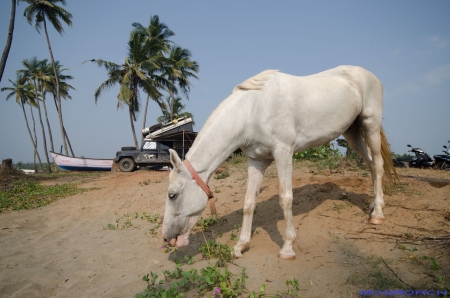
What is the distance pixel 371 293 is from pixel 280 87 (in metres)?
2.07

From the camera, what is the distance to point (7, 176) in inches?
451

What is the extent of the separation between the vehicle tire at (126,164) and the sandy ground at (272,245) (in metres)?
10.9

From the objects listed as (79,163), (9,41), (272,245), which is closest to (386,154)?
(272,245)

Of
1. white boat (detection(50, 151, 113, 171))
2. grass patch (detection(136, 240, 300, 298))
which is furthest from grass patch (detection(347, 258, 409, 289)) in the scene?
white boat (detection(50, 151, 113, 171))

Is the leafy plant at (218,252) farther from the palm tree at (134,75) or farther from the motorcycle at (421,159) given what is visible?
the palm tree at (134,75)

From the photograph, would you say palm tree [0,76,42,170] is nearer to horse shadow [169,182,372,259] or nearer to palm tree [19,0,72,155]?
palm tree [19,0,72,155]

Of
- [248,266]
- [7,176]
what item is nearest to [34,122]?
[7,176]

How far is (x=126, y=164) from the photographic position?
55.5 feet

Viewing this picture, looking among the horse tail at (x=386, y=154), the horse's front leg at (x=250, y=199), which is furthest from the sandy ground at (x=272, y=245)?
the horse tail at (x=386, y=154)

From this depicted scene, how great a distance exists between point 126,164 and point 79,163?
7770 mm

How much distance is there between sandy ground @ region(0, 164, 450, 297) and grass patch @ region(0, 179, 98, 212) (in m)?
1.31

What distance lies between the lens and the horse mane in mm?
3057

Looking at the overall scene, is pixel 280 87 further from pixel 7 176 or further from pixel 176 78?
pixel 176 78

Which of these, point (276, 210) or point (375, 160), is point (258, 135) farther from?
point (375, 160)
